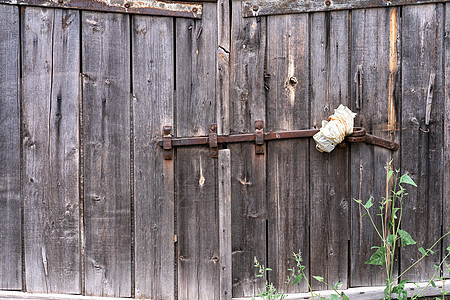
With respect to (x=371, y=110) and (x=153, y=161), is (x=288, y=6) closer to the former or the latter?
(x=371, y=110)

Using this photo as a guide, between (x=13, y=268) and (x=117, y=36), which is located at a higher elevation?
(x=117, y=36)

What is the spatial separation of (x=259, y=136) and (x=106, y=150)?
84 centimetres

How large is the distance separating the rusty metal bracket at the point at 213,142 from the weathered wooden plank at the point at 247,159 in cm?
9

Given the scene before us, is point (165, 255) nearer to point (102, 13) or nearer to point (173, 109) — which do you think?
point (173, 109)

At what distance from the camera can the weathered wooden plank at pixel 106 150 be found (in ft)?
7.68

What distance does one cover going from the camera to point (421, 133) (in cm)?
247

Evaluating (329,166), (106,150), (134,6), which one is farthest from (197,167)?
(134,6)

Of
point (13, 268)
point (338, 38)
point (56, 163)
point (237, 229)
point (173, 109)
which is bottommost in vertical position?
point (13, 268)

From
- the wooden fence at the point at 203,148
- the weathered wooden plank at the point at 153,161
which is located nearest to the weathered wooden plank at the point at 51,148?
the wooden fence at the point at 203,148

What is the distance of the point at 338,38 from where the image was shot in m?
2.40

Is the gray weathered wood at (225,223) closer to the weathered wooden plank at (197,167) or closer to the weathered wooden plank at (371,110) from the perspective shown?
the weathered wooden plank at (197,167)

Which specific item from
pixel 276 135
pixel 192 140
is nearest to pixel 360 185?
pixel 276 135

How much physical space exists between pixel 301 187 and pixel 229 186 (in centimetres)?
41

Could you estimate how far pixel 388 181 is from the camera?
2465mm
